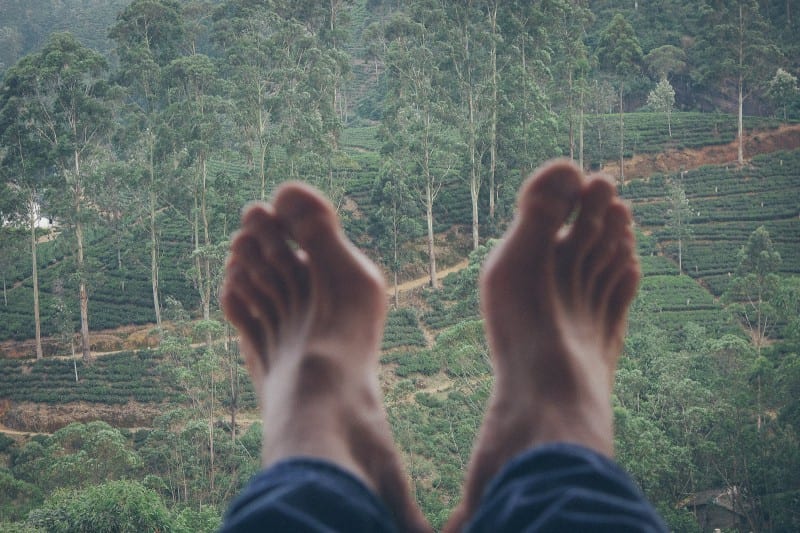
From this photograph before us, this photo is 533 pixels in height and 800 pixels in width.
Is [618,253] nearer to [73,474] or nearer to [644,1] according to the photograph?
[73,474]

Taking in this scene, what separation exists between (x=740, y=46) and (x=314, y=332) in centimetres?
2904

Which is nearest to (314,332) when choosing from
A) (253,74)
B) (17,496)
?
(17,496)

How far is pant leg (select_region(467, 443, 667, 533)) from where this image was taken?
1.32 meters

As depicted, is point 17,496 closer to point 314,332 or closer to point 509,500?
point 314,332

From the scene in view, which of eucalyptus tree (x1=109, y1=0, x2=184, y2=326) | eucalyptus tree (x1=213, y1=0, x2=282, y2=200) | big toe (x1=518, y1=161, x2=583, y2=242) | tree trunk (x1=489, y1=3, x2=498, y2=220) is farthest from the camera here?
tree trunk (x1=489, y1=3, x2=498, y2=220)

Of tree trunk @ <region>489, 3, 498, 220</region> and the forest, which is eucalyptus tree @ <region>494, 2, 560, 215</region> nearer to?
the forest

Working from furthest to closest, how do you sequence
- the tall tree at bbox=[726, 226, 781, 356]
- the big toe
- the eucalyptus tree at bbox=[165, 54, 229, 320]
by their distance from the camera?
the eucalyptus tree at bbox=[165, 54, 229, 320] < the tall tree at bbox=[726, 226, 781, 356] < the big toe

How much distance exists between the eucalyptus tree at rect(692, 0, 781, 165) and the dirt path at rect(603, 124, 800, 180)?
1.57 feet

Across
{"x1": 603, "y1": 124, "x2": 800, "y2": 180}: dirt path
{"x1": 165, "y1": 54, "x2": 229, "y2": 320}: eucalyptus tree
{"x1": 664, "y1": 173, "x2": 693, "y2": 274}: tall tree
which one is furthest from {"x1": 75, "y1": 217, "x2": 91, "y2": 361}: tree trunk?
{"x1": 603, "y1": 124, "x2": 800, "y2": 180}: dirt path

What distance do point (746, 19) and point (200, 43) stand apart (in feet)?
74.4

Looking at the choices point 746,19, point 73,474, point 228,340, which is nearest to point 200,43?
point 746,19

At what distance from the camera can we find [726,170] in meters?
27.8

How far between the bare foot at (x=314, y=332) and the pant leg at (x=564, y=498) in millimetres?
447

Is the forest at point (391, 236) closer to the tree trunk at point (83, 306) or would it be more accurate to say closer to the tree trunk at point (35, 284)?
the tree trunk at point (35, 284)
